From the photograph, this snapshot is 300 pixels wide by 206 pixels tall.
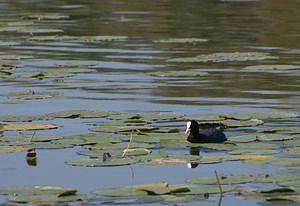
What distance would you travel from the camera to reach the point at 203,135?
841 cm

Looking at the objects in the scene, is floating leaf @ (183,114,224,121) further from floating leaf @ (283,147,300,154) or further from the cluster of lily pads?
floating leaf @ (283,147,300,154)

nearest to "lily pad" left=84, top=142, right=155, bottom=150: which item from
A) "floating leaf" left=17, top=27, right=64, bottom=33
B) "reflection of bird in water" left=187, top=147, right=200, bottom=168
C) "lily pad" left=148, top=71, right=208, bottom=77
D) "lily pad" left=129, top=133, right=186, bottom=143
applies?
"lily pad" left=129, top=133, right=186, bottom=143

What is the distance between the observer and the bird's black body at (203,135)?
820 centimetres

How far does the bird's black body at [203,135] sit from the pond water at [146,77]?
20cm

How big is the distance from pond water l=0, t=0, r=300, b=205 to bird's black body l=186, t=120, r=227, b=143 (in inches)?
8.0

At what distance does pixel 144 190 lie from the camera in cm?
593

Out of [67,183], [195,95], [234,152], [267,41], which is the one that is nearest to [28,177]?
[67,183]

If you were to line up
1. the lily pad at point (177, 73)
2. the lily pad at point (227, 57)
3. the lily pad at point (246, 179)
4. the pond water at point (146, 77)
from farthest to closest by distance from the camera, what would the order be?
the lily pad at point (227, 57) < the lily pad at point (177, 73) < the pond water at point (146, 77) < the lily pad at point (246, 179)

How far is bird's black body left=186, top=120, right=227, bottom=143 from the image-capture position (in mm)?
8203

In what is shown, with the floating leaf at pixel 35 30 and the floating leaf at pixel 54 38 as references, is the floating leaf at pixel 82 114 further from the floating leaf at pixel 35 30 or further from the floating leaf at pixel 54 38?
the floating leaf at pixel 35 30

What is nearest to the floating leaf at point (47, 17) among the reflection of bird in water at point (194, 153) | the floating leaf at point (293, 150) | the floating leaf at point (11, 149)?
the floating leaf at point (11, 149)

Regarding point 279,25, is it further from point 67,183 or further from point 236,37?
point 67,183

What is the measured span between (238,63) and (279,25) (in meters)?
7.83

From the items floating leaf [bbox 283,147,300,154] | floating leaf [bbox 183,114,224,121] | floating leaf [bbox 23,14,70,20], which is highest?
floating leaf [bbox 23,14,70,20]
